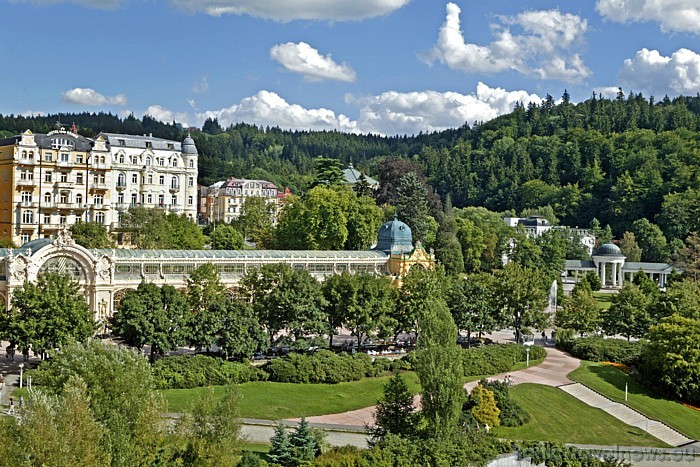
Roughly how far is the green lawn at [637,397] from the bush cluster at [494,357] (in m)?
4.02

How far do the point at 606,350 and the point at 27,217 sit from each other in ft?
194

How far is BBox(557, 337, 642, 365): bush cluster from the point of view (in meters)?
54.8

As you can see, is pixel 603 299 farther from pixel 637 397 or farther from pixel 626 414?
pixel 626 414

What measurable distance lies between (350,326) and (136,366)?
26.4 m

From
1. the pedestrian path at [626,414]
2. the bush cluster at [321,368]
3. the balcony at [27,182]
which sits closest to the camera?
the pedestrian path at [626,414]

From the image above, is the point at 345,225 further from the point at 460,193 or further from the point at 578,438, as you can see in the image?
the point at 460,193

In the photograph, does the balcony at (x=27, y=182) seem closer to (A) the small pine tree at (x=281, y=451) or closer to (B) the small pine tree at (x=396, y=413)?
(B) the small pine tree at (x=396, y=413)

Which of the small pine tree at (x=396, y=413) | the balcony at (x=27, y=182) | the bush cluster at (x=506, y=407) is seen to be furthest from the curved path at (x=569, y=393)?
the balcony at (x=27, y=182)

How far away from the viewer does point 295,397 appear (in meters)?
42.0

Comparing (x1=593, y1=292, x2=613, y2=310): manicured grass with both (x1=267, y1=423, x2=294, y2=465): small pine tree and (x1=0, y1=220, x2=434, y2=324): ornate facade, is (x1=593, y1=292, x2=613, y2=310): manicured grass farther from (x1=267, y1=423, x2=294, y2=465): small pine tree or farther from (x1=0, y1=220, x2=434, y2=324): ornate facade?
(x1=267, y1=423, x2=294, y2=465): small pine tree

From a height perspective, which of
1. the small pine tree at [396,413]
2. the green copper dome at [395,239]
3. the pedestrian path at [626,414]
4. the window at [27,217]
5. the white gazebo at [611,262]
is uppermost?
the window at [27,217]

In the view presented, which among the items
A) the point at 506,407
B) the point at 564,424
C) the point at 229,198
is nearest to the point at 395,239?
the point at 506,407

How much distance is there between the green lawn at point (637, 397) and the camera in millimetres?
43906

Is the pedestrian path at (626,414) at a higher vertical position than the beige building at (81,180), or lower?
lower
